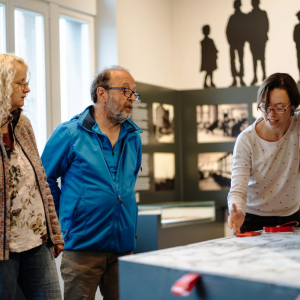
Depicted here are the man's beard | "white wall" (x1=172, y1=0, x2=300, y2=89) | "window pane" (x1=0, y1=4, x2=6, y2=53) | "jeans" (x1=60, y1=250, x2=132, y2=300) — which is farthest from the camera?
"white wall" (x1=172, y1=0, x2=300, y2=89)

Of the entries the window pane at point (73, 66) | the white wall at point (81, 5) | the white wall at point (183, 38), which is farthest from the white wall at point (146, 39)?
the window pane at point (73, 66)

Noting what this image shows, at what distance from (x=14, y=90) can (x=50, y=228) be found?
64cm

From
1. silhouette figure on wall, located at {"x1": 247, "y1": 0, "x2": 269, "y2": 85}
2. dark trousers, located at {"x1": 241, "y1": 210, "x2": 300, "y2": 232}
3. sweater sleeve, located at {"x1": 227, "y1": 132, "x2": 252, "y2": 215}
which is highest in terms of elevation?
silhouette figure on wall, located at {"x1": 247, "y1": 0, "x2": 269, "y2": 85}

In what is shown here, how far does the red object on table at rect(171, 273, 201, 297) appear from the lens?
1473mm

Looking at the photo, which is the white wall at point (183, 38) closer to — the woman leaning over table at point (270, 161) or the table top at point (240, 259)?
the woman leaning over table at point (270, 161)

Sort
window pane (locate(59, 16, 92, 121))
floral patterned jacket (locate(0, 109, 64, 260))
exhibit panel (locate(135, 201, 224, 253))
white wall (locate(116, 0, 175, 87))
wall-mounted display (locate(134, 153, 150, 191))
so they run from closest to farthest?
floral patterned jacket (locate(0, 109, 64, 260)) → exhibit panel (locate(135, 201, 224, 253)) → window pane (locate(59, 16, 92, 121)) → white wall (locate(116, 0, 175, 87)) → wall-mounted display (locate(134, 153, 150, 191))

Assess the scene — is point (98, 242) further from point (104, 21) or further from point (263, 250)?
point (104, 21)

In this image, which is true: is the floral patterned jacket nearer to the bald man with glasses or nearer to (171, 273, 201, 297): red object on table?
the bald man with glasses

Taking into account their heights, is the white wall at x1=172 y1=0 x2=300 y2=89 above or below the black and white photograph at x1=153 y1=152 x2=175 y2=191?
above

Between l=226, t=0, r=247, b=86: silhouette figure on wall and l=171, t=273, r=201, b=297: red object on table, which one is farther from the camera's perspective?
l=226, t=0, r=247, b=86: silhouette figure on wall

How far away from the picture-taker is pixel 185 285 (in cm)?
148

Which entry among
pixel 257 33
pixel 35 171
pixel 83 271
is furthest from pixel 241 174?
pixel 257 33

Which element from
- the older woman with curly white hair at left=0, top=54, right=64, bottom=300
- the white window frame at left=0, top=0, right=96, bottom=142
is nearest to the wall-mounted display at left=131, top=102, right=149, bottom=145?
the white window frame at left=0, top=0, right=96, bottom=142

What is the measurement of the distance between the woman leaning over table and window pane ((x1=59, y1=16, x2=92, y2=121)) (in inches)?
111
